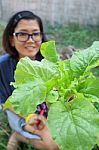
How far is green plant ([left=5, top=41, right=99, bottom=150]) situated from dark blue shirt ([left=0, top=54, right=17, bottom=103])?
3.29 feet

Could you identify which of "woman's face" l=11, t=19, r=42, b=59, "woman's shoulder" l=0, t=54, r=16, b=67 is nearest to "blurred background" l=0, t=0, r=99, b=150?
"woman's shoulder" l=0, t=54, r=16, b=67

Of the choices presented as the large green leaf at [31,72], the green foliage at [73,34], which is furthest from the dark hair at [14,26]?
the green foliage at [73,34]

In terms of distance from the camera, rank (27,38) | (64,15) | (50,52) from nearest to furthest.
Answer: (50,52)
(27,38)
(64,15)

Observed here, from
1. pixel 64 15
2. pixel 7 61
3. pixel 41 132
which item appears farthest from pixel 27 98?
pixel 64 15

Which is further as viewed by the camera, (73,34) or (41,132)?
(73,34)

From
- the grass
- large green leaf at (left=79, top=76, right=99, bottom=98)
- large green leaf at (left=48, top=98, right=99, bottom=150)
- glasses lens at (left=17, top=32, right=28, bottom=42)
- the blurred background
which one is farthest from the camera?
the blurred background

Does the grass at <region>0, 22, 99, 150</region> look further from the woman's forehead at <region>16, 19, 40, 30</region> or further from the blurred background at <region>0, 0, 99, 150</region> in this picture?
the woman's forehead at <region>16, 19, 40, 30</region>

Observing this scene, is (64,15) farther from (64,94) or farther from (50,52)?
(64,94)

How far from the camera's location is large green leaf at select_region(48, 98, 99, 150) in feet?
3.52

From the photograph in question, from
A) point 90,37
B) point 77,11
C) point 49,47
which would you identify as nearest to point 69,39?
point 90,37

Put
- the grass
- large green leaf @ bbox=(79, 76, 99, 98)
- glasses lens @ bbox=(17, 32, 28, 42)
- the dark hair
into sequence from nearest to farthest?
large green leaf @ bbox=(79, 76, 99, 98)
glasses lens @ bbox=(17, 32, 28, 42)
the dark hair
the grass

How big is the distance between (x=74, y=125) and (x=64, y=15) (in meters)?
6.20

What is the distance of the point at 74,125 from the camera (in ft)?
3.60

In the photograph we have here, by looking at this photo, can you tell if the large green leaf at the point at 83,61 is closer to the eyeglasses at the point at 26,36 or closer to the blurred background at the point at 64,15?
the eyeglasses at the point at 26,36
